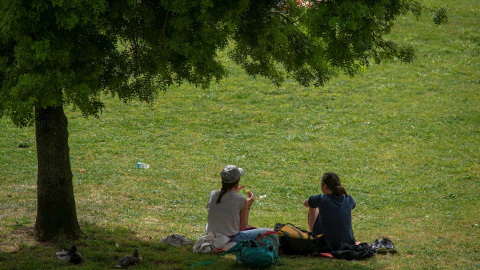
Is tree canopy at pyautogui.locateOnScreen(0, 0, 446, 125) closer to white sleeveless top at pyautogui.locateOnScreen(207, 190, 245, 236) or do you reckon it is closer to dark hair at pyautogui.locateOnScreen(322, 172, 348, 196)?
dark hair at pyautogui.locateOnScreen(322, 172, 348, 196)

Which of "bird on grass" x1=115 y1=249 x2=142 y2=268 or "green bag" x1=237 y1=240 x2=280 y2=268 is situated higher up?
"green bag" x1=237 y1=240 x2=280 y2=268

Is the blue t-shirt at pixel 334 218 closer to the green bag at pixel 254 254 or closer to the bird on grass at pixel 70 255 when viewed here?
the green bag at pixel 254 254

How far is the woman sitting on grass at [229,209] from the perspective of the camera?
6809mm

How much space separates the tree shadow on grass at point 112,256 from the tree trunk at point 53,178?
0.60 feet

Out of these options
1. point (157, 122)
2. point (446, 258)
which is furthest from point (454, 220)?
point (157, 122)

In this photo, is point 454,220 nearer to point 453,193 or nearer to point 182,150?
point 453,193

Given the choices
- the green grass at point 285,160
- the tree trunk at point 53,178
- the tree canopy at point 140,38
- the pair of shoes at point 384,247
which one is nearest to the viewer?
the tree canopy at point 140,38

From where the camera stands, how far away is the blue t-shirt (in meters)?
6.99

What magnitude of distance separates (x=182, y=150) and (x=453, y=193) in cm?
665

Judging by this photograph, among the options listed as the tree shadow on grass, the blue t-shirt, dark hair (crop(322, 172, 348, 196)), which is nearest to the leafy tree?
the tree shadow on grass

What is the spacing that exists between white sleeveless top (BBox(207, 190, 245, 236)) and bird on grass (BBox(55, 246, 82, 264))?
1.58 m

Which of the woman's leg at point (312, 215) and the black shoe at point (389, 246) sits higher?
the woman's leg at point (312, 215)

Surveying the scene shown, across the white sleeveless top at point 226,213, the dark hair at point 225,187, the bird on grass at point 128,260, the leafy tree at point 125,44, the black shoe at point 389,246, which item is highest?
the leafy tree at point 125,44

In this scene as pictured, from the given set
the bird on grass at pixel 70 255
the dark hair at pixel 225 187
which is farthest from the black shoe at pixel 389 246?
the bird on grass at pixel 70 255
